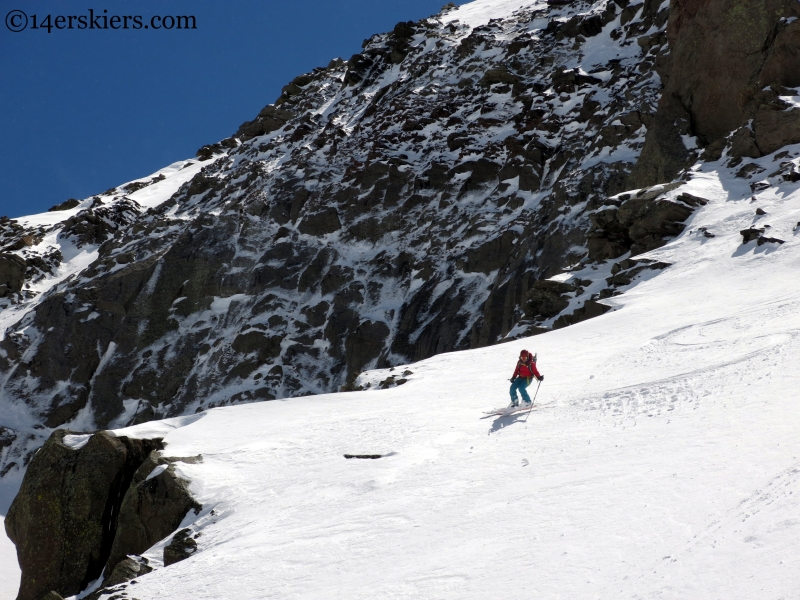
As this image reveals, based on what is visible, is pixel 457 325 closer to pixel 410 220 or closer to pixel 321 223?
pixel 410 220

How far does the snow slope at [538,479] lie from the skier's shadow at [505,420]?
4.9 inches

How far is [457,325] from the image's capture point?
1980 inches

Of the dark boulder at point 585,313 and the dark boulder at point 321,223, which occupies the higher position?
the dark boulder at point 321,223

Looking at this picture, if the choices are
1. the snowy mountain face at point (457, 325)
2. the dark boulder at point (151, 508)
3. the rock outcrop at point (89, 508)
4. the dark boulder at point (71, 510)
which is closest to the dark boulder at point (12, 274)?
the snowy mountain face at point (457, 325)

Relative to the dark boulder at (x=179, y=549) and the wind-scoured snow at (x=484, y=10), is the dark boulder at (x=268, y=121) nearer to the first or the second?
the wind-scoured snow at (x=484, y=10)

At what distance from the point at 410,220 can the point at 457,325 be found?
49.8ft

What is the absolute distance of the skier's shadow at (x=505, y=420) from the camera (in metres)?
14.3

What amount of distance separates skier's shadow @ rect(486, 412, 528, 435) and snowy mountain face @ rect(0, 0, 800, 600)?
10 cm

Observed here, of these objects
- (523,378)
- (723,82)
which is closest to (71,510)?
(523,378)

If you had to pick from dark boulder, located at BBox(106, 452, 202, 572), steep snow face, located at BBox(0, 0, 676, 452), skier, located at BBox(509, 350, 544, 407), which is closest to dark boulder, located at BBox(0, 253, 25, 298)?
steep snow face, located at BBox(0, 0, 676, 452)

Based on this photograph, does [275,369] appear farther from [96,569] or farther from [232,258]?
[96,569]

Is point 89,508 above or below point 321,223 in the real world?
below

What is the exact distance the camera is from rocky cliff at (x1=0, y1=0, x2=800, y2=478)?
1591 inches

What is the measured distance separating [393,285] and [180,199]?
35.8 m
